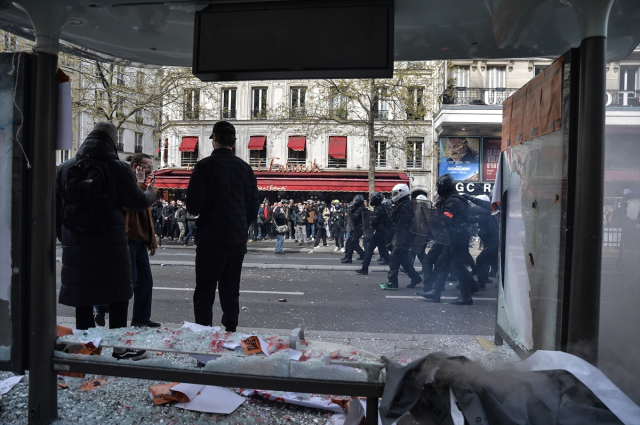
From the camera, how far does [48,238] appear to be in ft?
8.28

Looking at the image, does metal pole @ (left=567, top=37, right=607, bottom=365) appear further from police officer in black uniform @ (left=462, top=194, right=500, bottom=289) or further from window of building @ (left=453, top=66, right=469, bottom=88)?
window of building @ (left=453, top=66, right=469, bottom=88)

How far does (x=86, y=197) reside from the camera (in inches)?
116

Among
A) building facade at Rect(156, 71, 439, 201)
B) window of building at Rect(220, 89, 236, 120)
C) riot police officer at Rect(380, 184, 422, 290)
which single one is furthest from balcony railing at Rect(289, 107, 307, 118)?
riot police officer at Rect(380, 184, 422, 290)

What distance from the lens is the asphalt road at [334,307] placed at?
5.43 metres

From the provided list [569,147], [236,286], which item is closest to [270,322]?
[236,286]

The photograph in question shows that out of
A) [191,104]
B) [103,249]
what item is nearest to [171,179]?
[191,104]

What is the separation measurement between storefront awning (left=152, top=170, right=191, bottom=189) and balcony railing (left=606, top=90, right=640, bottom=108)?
27479 millimetres

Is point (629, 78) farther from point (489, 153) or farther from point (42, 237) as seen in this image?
point (489, 153)

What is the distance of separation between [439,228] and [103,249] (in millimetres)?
5473

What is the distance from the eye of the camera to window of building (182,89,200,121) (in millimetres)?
17172

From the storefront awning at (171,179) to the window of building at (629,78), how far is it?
27.1 meters

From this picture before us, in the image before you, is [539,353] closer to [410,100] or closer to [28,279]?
[28,279]

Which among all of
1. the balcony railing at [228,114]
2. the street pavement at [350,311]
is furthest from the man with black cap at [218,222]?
the balcony railing at [228,114]

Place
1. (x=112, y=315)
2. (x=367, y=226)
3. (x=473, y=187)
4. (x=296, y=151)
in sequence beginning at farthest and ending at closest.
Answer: (x=296, y=151) < (x=473, y=187) < (x=367, y=226) < (x=112, y=315)
